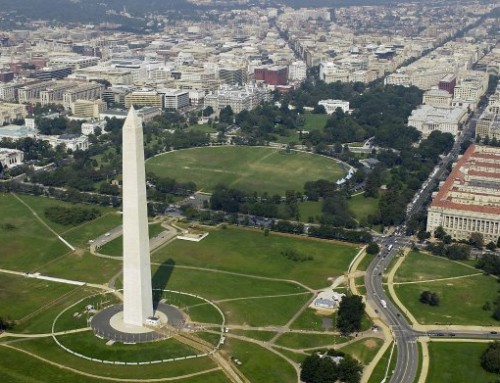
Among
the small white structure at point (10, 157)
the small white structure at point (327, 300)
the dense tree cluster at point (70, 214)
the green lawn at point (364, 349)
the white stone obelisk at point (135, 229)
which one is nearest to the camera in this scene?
the white stone obelisk at point (135, 229)

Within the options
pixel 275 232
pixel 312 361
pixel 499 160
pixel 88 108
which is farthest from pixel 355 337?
pixel 88 108

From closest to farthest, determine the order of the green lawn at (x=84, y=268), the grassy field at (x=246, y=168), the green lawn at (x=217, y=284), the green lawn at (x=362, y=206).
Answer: the green lawn at (x=217, y=284) < the green lawn at (x=84, y=268) < the green lawn at (x=362, y=206) < the grassy field at (x=246, y=168)

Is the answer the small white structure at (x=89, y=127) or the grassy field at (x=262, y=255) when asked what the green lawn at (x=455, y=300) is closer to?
the grassy field at (x=262, y=255)

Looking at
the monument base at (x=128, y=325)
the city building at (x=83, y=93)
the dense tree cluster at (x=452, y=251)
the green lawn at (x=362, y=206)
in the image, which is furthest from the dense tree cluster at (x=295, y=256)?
the city building at (x=83, y=93)

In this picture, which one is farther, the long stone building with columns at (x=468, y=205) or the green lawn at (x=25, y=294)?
the long stone building with columns at (x=468, y=205)

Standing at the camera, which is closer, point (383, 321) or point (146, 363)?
point (146, 363)

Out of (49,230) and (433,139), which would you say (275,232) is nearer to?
(49,230)

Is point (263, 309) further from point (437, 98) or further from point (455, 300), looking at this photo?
point (437, 98)
